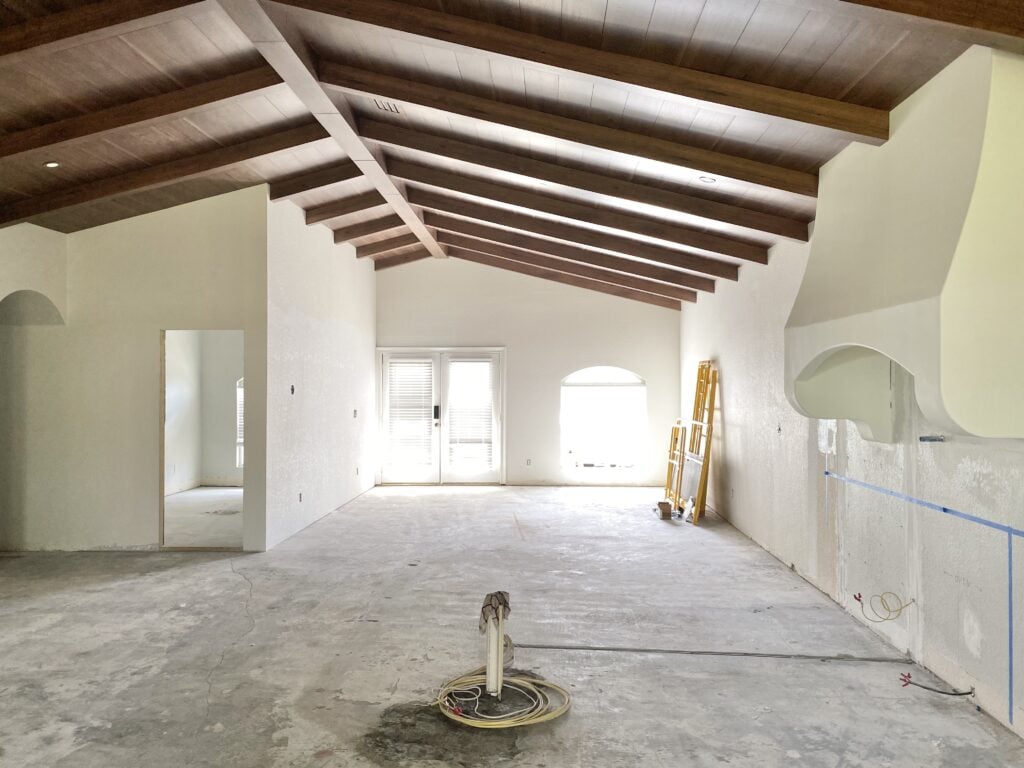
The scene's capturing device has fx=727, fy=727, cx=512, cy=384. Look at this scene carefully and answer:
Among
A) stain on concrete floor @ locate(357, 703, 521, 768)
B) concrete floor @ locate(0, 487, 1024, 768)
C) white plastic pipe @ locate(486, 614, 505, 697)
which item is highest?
white plastic pipe @ locate(486, 614, 505, 697)

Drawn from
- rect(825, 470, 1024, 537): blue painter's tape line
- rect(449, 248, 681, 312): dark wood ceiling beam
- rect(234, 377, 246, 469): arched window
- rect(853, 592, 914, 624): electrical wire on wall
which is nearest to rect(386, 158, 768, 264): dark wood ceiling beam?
rect(825, 470, 1024, 537): blue painter's tape line

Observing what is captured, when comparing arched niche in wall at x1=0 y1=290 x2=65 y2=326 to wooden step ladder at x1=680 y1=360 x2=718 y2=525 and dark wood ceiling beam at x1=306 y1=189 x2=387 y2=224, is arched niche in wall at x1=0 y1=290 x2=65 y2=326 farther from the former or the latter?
wooden step ladder at x1=680 y1=360 x2=718 y2=525

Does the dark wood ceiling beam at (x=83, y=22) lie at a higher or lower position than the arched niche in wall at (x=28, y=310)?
higher

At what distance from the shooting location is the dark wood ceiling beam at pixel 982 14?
251 centimetres

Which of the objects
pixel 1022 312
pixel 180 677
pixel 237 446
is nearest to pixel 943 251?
pixel 1022 312

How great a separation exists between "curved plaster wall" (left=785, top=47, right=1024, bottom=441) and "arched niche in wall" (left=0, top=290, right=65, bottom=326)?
22.0ft

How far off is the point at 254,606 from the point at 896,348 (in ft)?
14.6

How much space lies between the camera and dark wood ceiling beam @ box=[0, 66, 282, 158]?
187 inches

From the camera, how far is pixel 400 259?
37.0 feet

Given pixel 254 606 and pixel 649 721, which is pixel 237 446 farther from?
pixel 649 721

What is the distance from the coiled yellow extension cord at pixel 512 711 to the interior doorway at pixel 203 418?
7.07 meters

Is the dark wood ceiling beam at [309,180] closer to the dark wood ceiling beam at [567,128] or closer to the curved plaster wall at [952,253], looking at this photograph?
the dark wood ceiling beam at [567,128]

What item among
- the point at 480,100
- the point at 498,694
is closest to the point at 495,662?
the point at 498,694

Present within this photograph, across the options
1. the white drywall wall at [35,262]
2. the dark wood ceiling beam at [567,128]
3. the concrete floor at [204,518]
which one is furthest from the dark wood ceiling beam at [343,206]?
the concrete floor at [204,518]
